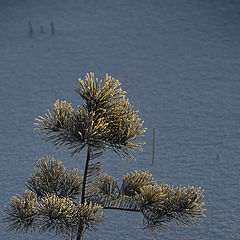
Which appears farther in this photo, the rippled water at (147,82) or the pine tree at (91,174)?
the rippled water at (147,82)

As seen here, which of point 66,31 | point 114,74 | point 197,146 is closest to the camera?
point 197,146

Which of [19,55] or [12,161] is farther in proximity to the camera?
[19,55]

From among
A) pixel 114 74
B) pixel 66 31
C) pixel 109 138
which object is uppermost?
pixel 66 31

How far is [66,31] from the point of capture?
12680mm

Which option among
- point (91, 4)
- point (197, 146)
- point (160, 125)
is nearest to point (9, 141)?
point (160, 125)

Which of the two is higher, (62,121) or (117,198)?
(62,121)

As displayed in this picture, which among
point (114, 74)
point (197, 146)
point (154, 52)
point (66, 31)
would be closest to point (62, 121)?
point (197, 146)

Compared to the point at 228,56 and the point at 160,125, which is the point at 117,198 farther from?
the point at 228,56

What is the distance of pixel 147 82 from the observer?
10.0 meters

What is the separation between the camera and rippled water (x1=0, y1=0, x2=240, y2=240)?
6223 mm

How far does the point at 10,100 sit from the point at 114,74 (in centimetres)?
266

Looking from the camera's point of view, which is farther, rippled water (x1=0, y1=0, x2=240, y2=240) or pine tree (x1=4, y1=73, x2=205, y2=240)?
rippled water (x1=0, y1=0, x2=240, y2=240)

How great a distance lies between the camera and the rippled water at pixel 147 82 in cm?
622

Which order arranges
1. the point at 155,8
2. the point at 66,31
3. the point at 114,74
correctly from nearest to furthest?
the point at 114,74, the point at 66,31, the point at 155,8
